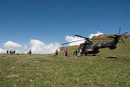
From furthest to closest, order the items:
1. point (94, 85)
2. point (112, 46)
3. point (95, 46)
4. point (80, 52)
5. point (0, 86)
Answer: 1. point (80, 52)
2. point (95, 46)
3. point (112, 46)
4. point (94, 85)
5. point (0, 86)

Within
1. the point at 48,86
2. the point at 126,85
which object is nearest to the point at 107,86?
the point at 126,85

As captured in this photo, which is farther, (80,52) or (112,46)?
(80,52)

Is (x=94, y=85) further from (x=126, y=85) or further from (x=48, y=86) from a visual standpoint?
(x=48, y=86)

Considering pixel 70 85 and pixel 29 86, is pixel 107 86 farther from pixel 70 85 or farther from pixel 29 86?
pixel 29 86

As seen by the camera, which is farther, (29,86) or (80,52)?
(80,52)

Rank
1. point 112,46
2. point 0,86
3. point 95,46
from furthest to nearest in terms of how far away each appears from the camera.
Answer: point 95,46 → point 112,46 → point 0,86

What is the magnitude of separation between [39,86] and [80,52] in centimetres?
2622

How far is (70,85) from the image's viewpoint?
291 inches

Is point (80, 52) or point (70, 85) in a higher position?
point (80, 52)

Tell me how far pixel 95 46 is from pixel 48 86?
79.1ft

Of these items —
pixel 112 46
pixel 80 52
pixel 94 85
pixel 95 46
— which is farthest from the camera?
pixel 80 52

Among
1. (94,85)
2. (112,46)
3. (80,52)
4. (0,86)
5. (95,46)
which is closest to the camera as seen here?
(0,86)

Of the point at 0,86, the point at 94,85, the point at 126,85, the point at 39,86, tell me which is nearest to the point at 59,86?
the point at 39,86

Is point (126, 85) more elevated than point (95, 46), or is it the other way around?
point (95, 46)
